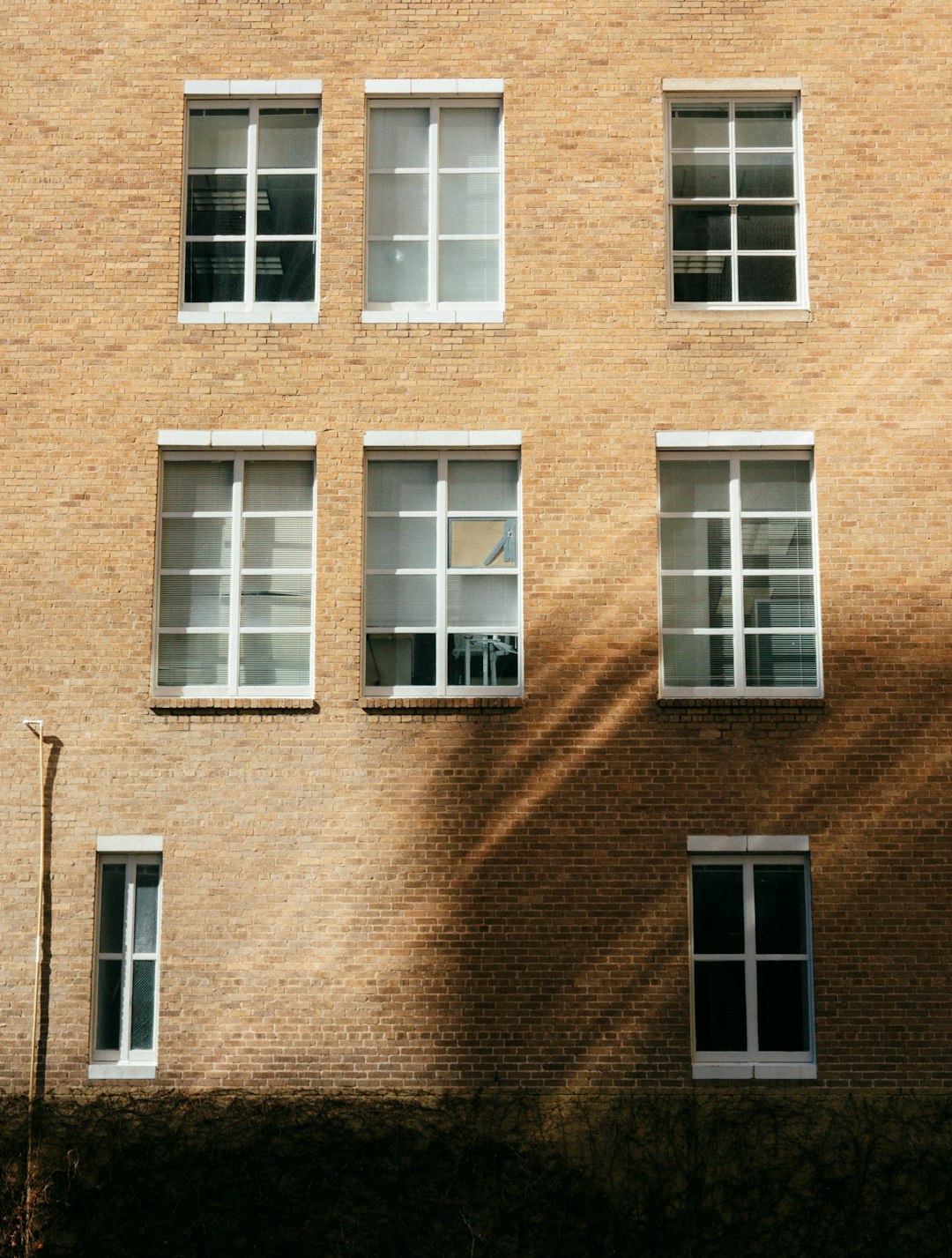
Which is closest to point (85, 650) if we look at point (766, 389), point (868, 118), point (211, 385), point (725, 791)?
point (211, 385)

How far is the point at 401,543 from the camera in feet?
46.2

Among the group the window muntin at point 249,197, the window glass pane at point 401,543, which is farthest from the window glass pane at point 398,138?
the window glass pane at point 401,543

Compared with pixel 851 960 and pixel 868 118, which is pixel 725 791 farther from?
pixel 868 118

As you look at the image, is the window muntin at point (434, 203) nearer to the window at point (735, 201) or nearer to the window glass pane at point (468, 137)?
the window glass pane at point (468, 137)

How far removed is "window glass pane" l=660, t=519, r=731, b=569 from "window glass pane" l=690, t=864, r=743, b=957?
3.12m

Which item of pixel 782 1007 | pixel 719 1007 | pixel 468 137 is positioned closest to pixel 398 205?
pixel 468 137

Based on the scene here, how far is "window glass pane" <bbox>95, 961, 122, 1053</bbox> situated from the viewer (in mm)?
13406

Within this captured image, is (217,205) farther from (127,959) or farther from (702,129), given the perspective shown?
(127,959)

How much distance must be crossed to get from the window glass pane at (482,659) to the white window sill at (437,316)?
328 centimetres

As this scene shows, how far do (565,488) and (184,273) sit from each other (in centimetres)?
470

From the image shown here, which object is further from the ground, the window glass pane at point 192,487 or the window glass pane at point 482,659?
the window glass pane at point 192,487

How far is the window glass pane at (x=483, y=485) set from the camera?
555 inches

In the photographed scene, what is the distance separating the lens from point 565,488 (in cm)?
1381

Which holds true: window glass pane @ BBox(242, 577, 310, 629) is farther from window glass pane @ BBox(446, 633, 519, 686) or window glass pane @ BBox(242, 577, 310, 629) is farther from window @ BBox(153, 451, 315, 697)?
window glass pane @ BBox(446, 633, 519, 686)
